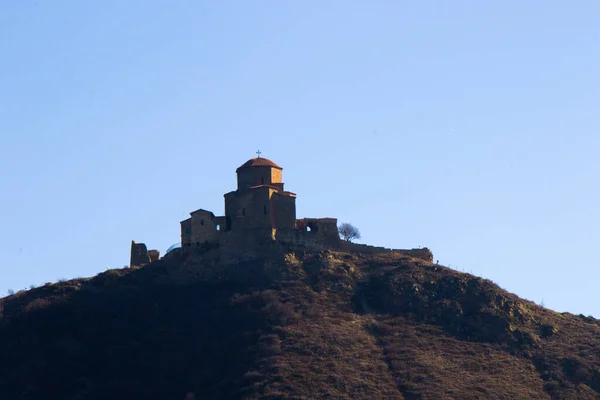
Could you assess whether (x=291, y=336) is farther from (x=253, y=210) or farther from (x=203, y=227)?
(x=203, y=227)

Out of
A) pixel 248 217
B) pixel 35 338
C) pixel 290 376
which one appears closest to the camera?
pixel 290 376

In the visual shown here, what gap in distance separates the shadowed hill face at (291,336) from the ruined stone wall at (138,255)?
238cm

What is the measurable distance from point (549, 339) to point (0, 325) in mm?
35924

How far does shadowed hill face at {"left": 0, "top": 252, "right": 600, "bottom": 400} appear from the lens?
3024 inches

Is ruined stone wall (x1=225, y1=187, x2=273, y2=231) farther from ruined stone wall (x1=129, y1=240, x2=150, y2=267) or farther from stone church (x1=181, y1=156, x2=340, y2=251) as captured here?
ruined stone wall (x1=129, y1=240, x2=150, y2=267)

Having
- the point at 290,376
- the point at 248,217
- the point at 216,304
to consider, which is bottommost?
the point at 290,376

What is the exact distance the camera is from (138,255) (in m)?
93.8

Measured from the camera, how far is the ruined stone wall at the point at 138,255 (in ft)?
307

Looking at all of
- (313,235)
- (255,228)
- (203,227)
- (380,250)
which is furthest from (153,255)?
(380,250)

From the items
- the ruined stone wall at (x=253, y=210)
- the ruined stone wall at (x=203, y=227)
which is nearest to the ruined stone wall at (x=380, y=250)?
the ruined stone wall at (x=253, y=210)

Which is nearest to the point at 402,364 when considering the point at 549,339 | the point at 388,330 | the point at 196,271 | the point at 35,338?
the point at 388,330

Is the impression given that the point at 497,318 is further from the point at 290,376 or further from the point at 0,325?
the point at 0,325

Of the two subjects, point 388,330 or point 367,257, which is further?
point 367,257

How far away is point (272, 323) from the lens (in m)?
82.6
